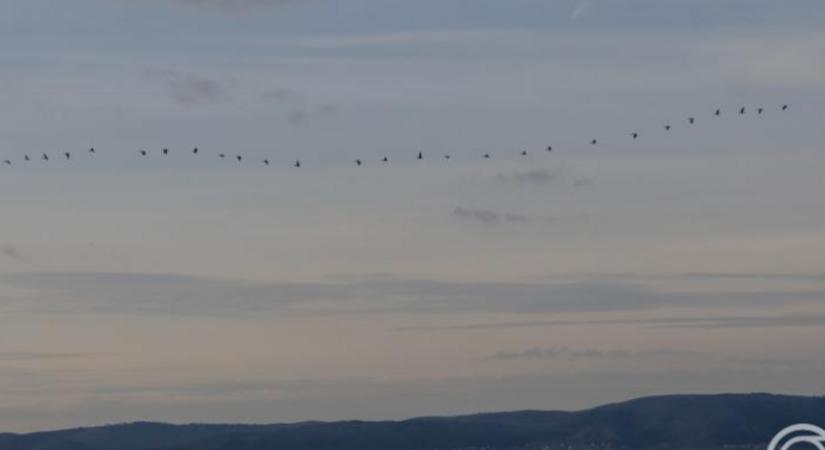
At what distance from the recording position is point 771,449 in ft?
607

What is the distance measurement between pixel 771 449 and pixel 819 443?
995 centimetres

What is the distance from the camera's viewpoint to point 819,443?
175500 mm
